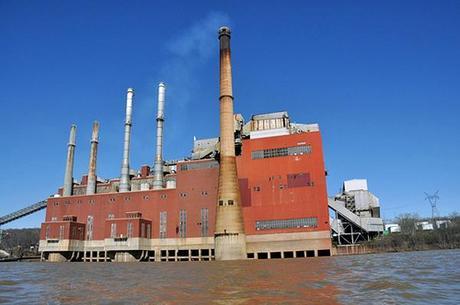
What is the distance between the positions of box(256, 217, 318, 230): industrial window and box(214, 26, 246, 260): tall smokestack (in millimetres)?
3264

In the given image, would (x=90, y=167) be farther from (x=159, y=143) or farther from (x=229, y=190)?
(x=229, y=190)

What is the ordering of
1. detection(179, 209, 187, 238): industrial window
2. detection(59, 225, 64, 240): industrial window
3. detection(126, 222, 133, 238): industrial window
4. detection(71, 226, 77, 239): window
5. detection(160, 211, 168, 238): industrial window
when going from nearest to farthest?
detection(179, 209, 187, 238): industrial window, detection(126, 222, 133, 238): industrial window, detection(160, 211, 168, 238): industrial window, detection(59, 225, 64, 240): industrial window, detection(71, 226, 77, 239): window

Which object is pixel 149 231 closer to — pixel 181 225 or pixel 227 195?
pixel 181 225

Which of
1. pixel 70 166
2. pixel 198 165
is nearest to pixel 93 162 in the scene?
pixel 70 166

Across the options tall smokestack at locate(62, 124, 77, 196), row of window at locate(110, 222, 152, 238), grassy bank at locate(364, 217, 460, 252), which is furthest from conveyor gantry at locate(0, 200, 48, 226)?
grassy bank at locate(364, 217, 460, 252)

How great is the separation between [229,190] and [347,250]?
22.7m

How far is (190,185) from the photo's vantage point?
63.5 meters

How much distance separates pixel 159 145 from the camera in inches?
2815

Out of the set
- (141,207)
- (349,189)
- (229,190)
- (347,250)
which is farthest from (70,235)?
(349,189)

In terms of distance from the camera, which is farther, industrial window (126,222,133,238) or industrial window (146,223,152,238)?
industrial window (146,223,152,238)

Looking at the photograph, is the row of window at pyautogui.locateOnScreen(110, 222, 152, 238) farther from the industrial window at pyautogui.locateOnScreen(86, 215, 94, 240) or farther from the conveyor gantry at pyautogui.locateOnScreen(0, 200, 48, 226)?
the conveyor gantry at pyautogui.locateOnScreen(0, 200, 48, 226)

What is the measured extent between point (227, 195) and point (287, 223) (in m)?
9.91

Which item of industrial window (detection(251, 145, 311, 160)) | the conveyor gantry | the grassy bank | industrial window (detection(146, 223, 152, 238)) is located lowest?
the grassy bank

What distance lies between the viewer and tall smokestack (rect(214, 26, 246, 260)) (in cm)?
5441
